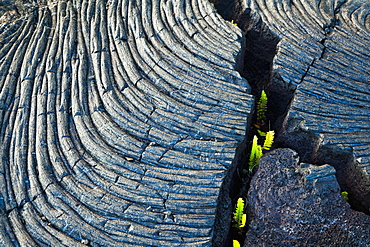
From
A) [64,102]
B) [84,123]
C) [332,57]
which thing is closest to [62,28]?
[64,102]

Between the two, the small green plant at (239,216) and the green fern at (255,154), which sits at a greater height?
the green fern at (255,154)

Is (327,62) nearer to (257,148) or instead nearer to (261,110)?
(261,110)

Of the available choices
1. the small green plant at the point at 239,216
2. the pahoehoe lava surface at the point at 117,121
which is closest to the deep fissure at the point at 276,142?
the small green plant at the point at 239,216

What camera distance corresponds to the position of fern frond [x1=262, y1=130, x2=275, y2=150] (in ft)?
11.1

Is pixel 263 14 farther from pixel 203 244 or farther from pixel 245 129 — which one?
pixel 203 244

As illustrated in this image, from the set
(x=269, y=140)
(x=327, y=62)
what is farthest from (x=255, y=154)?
(x=327, y=62)

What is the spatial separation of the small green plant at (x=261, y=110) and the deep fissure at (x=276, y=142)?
7 cm

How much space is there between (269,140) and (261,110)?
427 mm

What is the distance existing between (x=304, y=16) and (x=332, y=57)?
0.60 meters

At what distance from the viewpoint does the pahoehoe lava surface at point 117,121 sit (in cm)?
269

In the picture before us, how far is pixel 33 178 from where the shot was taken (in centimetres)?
287

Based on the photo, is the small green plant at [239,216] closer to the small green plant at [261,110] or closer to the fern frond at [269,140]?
the fern frond at [269,140]

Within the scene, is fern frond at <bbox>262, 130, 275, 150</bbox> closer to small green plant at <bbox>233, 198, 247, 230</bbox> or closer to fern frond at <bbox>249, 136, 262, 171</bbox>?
fern frond at <bbox>249, 136, 262, 171</bbox>

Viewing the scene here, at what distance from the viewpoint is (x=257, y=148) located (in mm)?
3363
